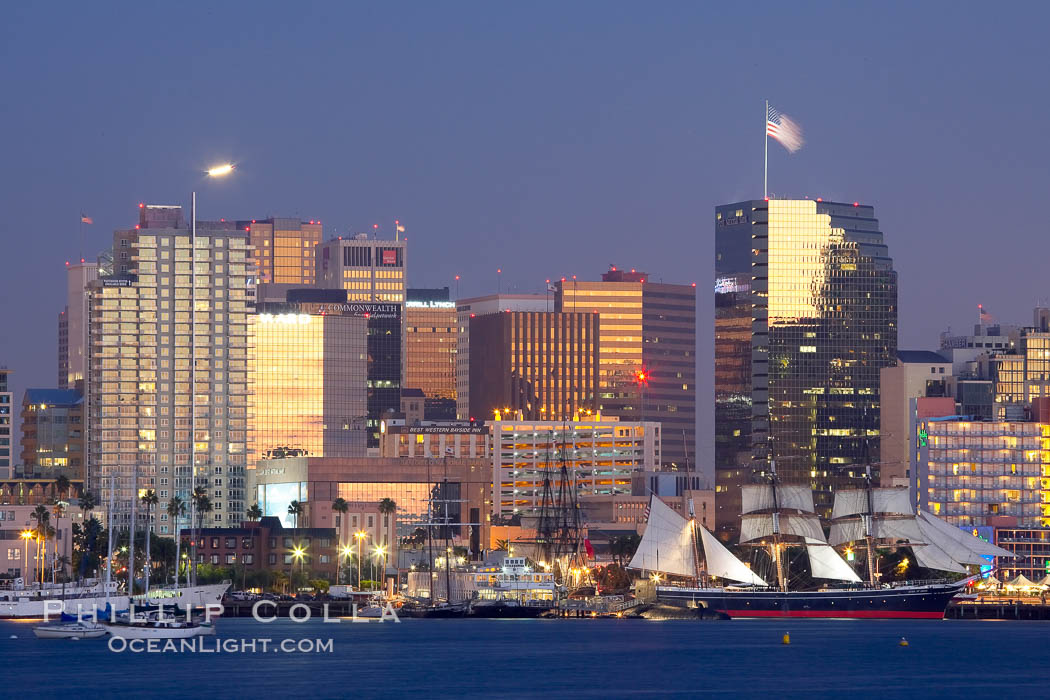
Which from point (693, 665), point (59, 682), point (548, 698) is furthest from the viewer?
point (693, 665)

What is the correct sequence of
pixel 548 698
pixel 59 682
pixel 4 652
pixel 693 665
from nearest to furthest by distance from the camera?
pixel 548 698
pixel 59 682
pixel 693 665
pixel 4 652

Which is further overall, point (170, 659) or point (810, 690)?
point (170, 659)

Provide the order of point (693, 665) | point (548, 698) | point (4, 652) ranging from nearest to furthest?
1. point (548, 698)
2. point (693, 665)
3. point (4, 652)

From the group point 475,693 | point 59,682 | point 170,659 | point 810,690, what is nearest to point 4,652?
point 170,659

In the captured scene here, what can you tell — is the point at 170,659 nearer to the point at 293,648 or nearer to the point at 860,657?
the point at 293,648

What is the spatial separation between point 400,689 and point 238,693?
37.7 feet

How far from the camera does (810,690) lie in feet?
527

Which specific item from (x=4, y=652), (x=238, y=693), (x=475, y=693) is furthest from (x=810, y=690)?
(x=4, y=652)

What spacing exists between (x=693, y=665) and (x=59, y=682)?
1990 inches

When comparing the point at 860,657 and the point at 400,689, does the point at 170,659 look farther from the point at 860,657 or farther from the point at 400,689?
the point at 860,657

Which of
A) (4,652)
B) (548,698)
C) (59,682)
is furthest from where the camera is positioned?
(4,652)

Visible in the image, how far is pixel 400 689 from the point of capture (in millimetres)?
158000

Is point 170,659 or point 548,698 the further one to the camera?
point 170,659

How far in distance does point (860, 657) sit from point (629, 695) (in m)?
43.3
